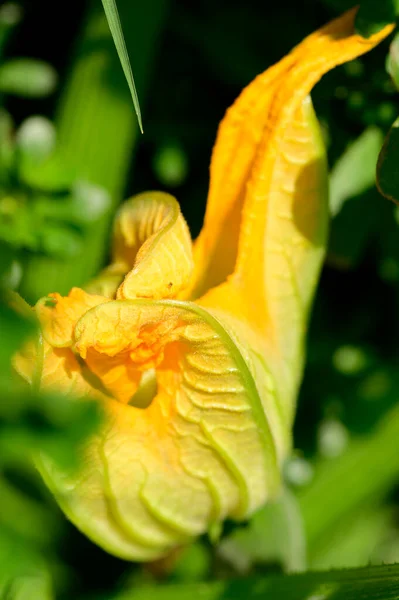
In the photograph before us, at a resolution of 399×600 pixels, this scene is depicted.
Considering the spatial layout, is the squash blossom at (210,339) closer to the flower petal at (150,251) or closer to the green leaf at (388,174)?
the flower petal at (150,251)

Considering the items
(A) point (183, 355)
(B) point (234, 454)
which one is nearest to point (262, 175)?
(A) point (183, 355)

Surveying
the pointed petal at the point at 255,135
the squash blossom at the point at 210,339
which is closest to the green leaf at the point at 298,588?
the squash blossom at the point at 210,339

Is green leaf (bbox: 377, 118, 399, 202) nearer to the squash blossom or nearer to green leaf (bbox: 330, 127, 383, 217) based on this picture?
the squash blossom

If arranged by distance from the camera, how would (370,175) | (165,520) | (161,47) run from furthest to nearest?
(161,47)
(370,175)
(165,520)

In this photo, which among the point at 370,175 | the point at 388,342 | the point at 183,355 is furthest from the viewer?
the point at 388,342

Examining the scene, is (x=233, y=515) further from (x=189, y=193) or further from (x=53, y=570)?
(x=189, y=193)

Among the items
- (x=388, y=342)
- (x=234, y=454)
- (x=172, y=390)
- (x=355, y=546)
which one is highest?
(x=172, y=390)

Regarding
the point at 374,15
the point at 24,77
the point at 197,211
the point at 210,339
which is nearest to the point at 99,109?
the point at 24,77
